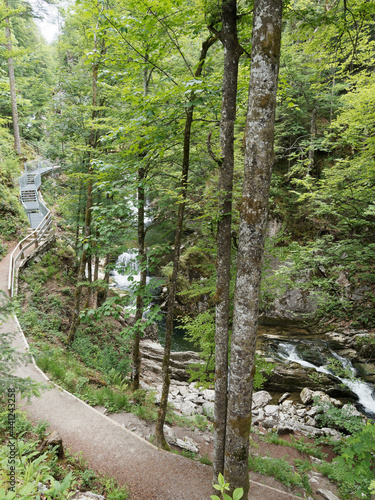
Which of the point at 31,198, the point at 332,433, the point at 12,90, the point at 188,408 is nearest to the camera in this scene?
the point at 332,433

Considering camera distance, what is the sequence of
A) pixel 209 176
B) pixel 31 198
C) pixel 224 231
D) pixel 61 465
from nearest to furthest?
pixel 224 231 → pixel 61 465 → pixel 209 176 → pixel 31 198

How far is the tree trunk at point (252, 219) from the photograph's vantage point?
3.13 meters

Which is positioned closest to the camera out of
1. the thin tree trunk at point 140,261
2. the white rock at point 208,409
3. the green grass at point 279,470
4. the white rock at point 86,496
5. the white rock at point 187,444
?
the white rock at point 86,496

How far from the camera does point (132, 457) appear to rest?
17.7 feet

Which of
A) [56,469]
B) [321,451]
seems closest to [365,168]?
[321,451]

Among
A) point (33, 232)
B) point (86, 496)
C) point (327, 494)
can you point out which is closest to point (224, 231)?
point (86, 496)

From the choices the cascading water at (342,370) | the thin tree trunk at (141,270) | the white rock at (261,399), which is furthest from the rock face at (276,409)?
the thin tree trunk at (141,270)

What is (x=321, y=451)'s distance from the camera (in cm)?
807

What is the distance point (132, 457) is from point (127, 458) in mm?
107

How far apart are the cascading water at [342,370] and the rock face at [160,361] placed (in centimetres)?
421

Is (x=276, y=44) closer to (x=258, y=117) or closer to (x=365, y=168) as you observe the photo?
(x=258, y=117)

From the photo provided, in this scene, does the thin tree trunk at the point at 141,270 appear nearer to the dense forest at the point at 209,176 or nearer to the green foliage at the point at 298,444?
the dense forest at the point at 209,176

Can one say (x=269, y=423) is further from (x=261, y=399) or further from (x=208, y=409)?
(x=208, y=409)

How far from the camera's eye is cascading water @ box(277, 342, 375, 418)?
9.95 m
